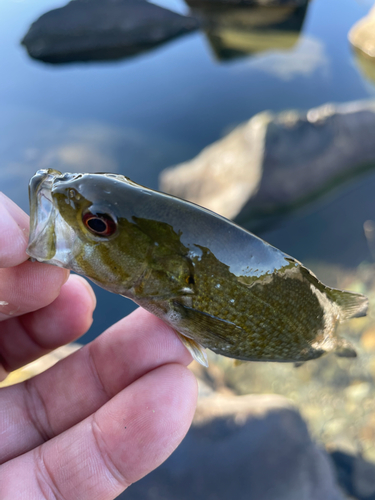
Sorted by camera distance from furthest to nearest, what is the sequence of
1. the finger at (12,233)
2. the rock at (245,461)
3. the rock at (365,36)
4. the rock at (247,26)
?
the rock at (247,26) → the rock at (365,36) → the rock at (245,461) → the finger at (12,233)

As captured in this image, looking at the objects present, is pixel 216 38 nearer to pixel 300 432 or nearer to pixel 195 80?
pixel 195 80

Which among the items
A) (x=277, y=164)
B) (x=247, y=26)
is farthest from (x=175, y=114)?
(x=247, y=26)

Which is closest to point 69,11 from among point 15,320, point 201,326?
point 15,320

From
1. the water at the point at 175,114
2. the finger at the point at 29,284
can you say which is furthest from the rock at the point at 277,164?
the finger at the point at 29,284

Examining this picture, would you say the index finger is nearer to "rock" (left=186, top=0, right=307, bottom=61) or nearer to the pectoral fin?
the pectoral fin

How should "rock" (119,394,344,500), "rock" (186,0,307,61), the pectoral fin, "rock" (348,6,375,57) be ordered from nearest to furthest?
the pectoral fin
"rock" (119,394,344,500)
"rock" (348,6,375,57)
"rock" (186,0,307,61)

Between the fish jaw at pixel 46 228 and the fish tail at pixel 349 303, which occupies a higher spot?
the fish jaw at pixel 46 228

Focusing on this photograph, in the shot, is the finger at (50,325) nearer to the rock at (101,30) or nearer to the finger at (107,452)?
the finger at (107,452)

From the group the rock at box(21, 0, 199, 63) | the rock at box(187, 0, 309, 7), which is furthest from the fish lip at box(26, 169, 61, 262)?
the rock at box(187, 0, 309, 7)
